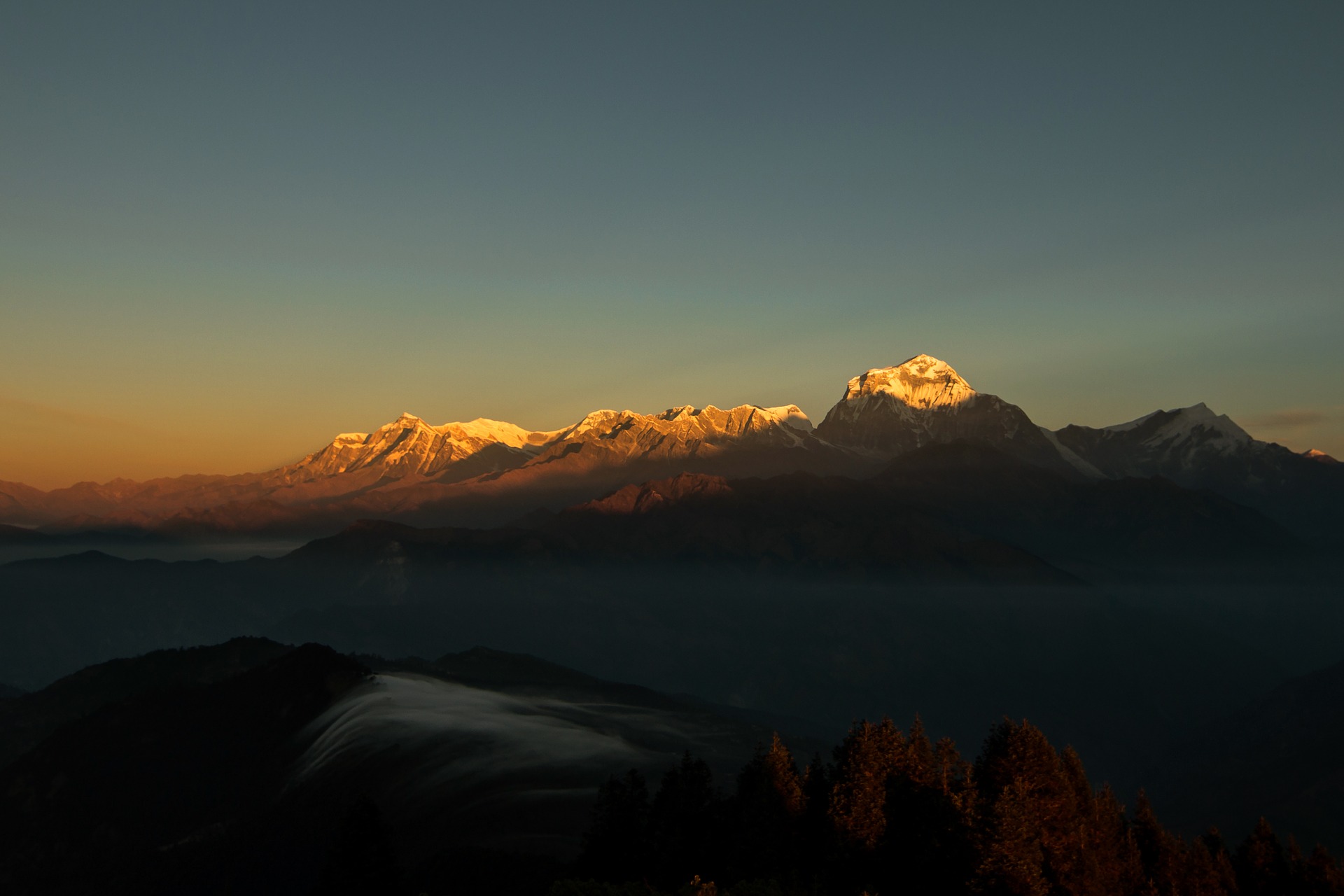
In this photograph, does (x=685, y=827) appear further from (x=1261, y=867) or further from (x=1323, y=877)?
(x=1323, y=877)

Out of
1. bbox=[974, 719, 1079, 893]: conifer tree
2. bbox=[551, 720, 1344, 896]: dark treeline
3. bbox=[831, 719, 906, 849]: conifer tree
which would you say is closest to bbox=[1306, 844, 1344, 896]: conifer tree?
bbox=[551, 720, 1344, 896]: dark treeline

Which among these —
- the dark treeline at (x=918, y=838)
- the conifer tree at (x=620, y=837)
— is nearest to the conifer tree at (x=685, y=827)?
the dark treeline at (x=918, y=838)

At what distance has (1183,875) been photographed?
130750 mm

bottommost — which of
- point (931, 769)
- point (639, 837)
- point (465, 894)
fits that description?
point (465, 894)

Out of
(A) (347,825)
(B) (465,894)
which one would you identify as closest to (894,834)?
(A) (347,825)

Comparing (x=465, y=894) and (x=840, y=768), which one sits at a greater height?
(x=840, y=768)

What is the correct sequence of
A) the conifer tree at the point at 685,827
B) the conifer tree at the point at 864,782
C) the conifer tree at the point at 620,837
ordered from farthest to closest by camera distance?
→ the conifer tree at the point at 620,837
the conifer tree at the point at 685,827
the conifer tree at the point at 864,782

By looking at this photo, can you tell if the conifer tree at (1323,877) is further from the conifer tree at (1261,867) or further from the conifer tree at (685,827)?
the conifer tree at (685,827)

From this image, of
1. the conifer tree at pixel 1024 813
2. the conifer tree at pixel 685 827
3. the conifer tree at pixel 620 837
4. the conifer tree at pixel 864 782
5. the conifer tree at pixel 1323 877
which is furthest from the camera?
the conifer tree at pixel 620 837

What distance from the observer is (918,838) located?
118438mm

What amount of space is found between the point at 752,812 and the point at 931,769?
20.8 meters

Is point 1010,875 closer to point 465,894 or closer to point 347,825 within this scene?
point 347,825

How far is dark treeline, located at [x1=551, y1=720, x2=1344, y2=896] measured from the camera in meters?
111

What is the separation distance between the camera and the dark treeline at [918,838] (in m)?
111
